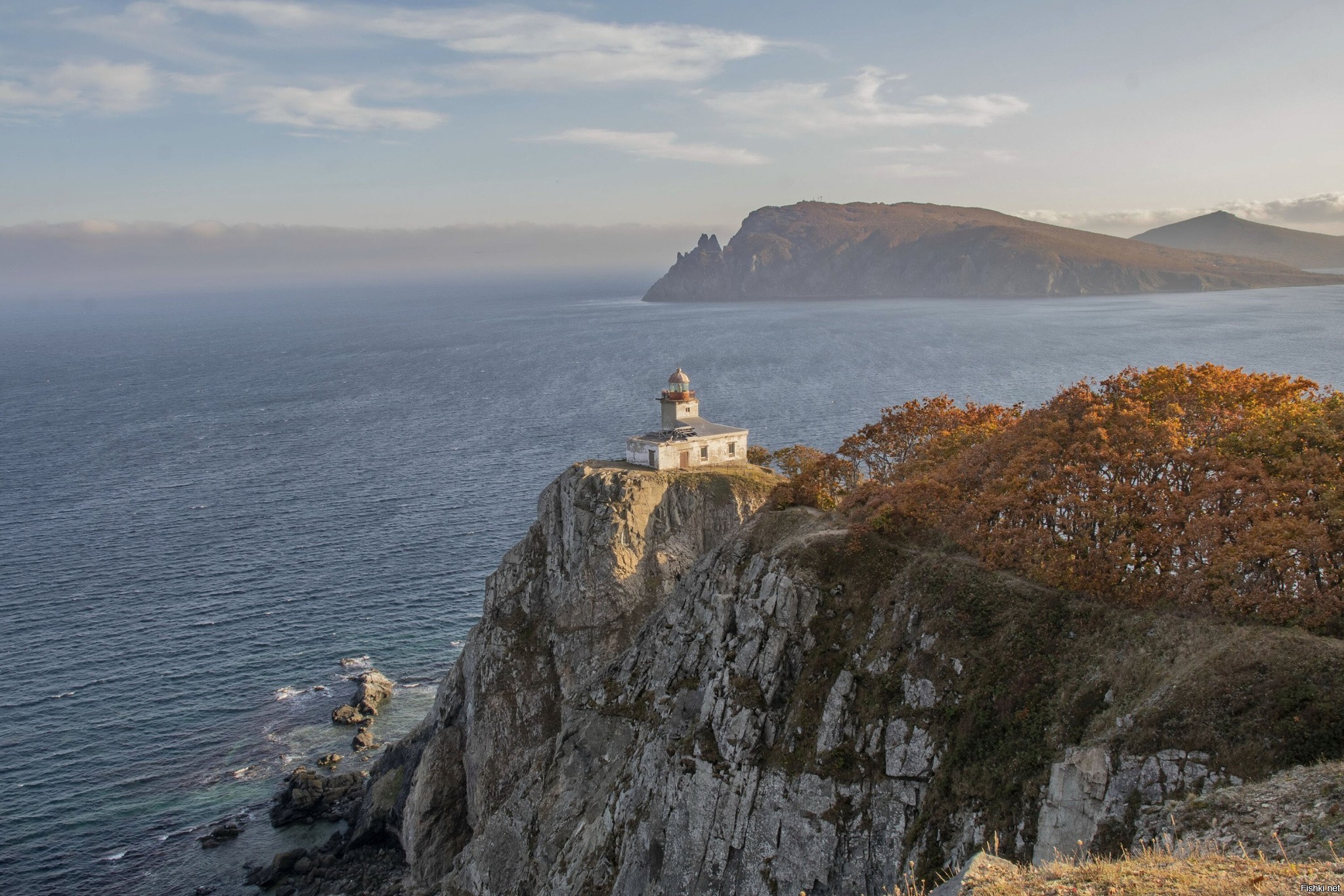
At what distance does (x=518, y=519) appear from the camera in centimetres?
10588

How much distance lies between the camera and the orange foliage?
32.2 m

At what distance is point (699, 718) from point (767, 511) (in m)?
13.4

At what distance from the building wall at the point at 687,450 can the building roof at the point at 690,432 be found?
35 cm

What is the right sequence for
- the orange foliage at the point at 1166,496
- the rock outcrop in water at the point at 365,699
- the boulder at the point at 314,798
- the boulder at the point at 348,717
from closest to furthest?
the orange foliage at the point at 1166,496 → the boulder at the point at 314,798 → the boulder at the point at 348,717 → the rock outcrop in water at the point at 365,699

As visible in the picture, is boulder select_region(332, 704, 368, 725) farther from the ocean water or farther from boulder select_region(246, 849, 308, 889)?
boulder select_region(246, 849, 308, 889)

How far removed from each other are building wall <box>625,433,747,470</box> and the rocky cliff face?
71.9 feet

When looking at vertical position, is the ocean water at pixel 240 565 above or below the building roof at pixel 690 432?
below

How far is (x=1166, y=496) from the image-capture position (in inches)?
1428

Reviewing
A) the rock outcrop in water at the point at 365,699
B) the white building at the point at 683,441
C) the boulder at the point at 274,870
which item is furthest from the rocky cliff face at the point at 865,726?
the white building at the point at 683,441

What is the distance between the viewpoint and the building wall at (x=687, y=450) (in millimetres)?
71500

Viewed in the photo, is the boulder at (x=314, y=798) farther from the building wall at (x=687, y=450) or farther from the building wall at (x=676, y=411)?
the building wall at (x=676, y=411)

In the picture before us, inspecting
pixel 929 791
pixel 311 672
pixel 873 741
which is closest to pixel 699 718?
pixel 873 741

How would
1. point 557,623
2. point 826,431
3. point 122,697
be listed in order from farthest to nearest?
point 826,431, point 122,697, point 557,623

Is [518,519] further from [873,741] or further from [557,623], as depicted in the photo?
[873,741]
